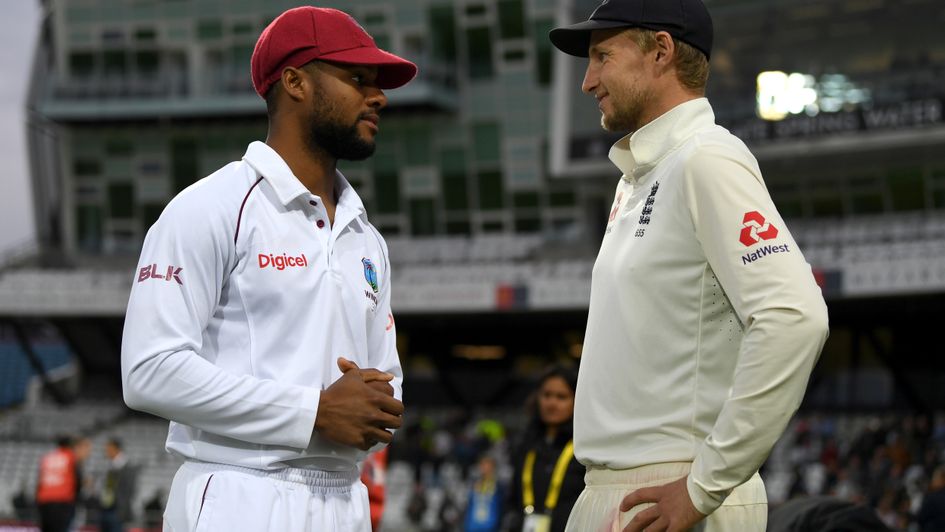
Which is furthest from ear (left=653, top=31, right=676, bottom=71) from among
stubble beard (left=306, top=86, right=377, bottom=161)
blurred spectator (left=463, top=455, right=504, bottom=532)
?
blurred spectator (left=463, top=455, right=504, bottom=532)

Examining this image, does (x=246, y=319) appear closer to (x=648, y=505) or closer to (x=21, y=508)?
(x=648, y=505)

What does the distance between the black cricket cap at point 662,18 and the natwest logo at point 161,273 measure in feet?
3.99

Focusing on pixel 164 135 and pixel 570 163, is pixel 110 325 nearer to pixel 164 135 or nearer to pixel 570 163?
pixel 164 135

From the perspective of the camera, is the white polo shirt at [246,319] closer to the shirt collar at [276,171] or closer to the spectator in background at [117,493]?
the shirt collar at [276,171]

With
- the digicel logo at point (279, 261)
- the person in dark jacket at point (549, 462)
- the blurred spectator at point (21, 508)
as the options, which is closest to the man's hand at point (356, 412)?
the digicel logo at point (279, 261)

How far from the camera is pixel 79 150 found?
40.5 metres

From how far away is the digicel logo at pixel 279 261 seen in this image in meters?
3.17

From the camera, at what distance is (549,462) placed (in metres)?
7.25

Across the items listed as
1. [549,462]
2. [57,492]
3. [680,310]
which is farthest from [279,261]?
[57,492]

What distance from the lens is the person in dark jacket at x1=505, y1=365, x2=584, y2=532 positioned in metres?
7.07

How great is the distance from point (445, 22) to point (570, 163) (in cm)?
766

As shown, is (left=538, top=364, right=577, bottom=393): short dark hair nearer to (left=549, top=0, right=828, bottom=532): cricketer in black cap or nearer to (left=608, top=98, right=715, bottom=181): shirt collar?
(left=549, top=0, right=828, bottom=532): cricketer in black cap

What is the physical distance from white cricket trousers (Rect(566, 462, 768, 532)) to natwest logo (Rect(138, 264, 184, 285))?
3.81 feet

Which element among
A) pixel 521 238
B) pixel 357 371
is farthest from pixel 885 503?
pixel 521 238
